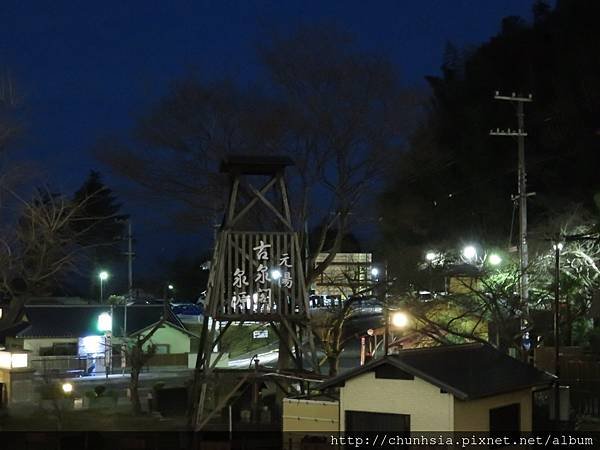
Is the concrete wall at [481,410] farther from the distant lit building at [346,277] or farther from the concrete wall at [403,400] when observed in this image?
the distant lit building at [346,277]

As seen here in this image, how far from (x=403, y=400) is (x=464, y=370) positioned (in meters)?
1.32

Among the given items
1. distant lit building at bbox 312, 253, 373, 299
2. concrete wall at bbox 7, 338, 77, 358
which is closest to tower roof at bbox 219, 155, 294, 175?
distant lit building at bbox 312, 253, 373, 299

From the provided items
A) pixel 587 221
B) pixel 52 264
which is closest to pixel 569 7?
pixel 587 221

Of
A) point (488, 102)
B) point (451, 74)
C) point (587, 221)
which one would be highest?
point (451, 74)

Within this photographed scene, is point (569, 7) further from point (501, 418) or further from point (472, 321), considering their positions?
point (501, 418)

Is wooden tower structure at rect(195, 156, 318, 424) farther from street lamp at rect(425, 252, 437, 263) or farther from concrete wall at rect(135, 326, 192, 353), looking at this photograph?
concrete wall at rect(135, 326, 192, 353)

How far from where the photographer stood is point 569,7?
135 ft

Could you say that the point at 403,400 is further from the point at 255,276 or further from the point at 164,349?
the point at 164,349

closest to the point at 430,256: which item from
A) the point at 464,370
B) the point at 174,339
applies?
the point at 174,339

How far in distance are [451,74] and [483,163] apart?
9118mm

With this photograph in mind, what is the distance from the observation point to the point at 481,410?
12.9 meters

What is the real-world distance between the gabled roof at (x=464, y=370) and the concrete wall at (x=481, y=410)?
0.79 feet

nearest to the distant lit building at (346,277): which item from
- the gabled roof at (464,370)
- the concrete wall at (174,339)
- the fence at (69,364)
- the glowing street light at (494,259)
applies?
the glowing street light at (494,259)

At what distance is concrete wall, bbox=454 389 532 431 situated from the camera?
40.8 ft
